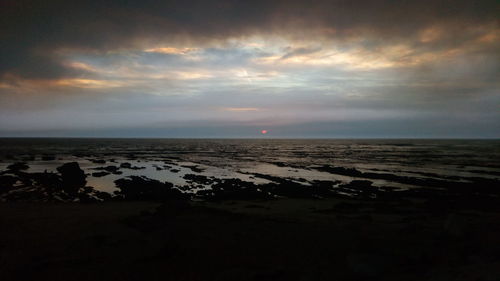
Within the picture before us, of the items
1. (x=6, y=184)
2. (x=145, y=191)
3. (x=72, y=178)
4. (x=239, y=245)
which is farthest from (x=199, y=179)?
(x=239, y=245)

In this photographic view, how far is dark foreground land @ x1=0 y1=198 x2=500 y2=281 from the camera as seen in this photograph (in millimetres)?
6777

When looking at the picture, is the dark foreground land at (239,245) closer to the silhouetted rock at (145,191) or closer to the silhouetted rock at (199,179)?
the silhouetted rock at (145,191)

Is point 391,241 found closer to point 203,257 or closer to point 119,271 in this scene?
point 203,257

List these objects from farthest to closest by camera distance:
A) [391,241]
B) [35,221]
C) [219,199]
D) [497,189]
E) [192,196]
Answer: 1. [497,189]
2. [192,196]
3. [219,199]
4. [35,221]
5. [391,241]

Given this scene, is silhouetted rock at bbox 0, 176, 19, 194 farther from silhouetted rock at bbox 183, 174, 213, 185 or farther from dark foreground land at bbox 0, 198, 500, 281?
silhouetted rock at bbox 183, 174, 213, 185

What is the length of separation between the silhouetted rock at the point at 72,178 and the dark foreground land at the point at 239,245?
32.8ft

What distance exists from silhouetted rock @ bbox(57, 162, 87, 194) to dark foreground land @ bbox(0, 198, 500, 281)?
999 centimetres

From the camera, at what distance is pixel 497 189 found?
22.2 meters

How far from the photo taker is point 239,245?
28.8 feet

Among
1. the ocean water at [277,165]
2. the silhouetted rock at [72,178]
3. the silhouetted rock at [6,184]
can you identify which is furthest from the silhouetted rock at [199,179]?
the silhouetted rock at [6,184]

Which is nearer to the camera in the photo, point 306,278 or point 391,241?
point 306,278

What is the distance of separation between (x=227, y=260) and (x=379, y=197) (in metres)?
15.7

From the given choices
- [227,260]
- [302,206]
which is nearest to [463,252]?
[227,260]

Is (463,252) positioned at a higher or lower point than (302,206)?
higher
